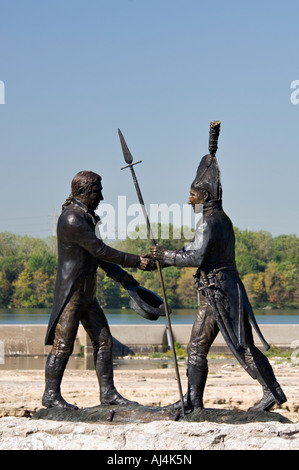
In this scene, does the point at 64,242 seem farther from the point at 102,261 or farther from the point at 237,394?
the point at 237,394

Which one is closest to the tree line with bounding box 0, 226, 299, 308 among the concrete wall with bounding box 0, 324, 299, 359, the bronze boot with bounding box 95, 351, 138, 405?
the concrete wall with bounding box 0, 324, 299, 359

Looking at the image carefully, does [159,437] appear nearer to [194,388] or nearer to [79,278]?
[194,388]

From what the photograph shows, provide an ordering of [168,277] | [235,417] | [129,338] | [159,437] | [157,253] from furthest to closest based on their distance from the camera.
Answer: [168,277], [129,338], [157,253], [235,417], [159,437]

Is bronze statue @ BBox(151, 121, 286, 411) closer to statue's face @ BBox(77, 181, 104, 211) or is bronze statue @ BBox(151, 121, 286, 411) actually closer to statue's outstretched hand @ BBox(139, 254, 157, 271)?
statue's outstretched hand @ BBox(139, 254, 157, 271)

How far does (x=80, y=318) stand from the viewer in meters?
9.80

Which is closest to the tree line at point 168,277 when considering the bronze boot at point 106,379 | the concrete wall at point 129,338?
the concrete wall at point 129,338

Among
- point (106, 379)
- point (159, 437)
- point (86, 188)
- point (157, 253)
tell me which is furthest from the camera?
point (106, 379)

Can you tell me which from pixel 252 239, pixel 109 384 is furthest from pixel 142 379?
pixel 252 239

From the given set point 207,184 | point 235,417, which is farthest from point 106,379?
point 207,184

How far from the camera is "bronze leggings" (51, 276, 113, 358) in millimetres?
9633

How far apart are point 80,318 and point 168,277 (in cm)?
4107

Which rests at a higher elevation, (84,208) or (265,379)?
(84,208)

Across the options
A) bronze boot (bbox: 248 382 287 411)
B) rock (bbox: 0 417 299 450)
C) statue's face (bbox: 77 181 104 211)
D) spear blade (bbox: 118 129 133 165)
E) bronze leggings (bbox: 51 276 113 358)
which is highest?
spear blade (bbox: 118 129 133 165)
